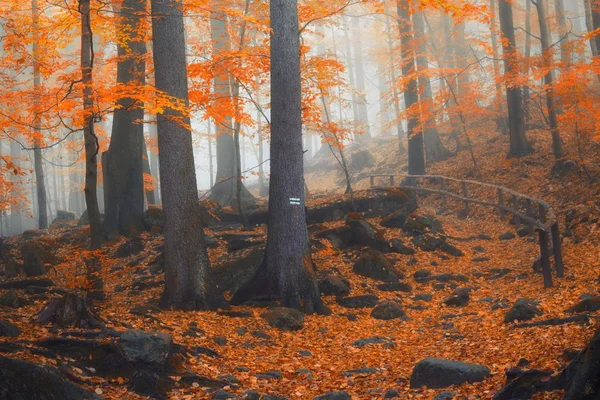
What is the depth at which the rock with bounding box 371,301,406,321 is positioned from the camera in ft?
31.1

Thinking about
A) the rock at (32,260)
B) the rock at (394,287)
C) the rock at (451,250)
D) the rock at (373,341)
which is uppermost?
the rock at (32,260)

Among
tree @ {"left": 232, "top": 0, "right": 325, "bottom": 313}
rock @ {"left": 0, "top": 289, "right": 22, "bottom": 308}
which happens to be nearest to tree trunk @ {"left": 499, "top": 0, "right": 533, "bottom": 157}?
tree @ {"left": 232, "top": 0, "right": 325, "bottom": 313}

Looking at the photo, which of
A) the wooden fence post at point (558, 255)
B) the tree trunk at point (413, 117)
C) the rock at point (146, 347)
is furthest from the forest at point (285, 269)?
the tree trunk at point (413, 117)

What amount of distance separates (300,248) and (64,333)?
4.40 m

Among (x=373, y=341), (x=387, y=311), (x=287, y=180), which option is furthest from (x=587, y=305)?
(x=287, y=180)

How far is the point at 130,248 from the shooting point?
13.4 meters

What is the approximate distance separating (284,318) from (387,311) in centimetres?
193

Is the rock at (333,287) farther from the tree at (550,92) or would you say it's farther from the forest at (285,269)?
the tree at (550,92)

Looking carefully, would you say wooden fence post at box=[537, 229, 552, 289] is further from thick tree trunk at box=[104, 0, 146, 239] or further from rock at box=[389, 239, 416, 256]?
thick tree trunk at box=[104, 0, 146, 239]

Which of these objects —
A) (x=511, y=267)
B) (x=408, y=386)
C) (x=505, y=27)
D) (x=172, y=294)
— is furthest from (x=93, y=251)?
(x=505, y=27)

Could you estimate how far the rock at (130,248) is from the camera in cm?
1325

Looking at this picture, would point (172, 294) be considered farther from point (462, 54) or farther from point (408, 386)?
point (462, 54)

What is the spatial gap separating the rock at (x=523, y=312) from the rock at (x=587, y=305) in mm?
491

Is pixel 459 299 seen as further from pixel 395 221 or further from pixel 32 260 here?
pixel 32 260
